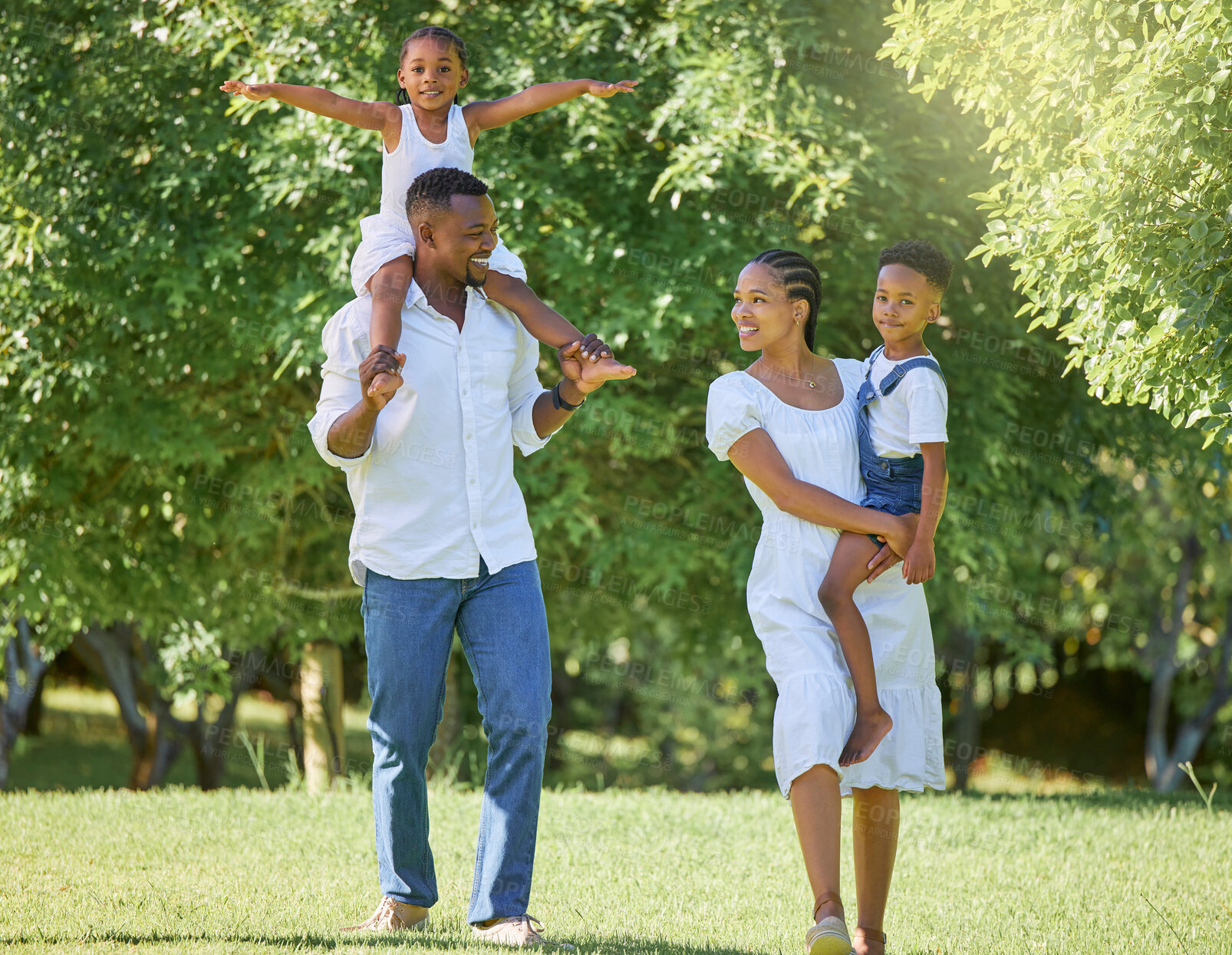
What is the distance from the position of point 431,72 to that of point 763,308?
4.90 ft

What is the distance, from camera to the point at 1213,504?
1028cm

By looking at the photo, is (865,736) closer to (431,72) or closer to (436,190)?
(436,190)

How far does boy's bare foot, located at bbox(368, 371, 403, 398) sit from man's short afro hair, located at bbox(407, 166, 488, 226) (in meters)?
0.65

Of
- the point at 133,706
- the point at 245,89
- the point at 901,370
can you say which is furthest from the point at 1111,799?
the point at 133,706

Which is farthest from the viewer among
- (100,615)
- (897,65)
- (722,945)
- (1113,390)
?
(100,615)

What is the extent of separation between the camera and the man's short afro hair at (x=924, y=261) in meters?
3.79

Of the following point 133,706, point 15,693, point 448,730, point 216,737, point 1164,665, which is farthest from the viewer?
point 1164,665

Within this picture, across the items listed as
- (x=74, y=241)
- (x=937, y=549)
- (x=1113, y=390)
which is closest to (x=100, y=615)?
(x=74, y=241)

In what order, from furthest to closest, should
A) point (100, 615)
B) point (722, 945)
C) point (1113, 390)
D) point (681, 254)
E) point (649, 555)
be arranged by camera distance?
1. point (100, 615)
2. point (649, 555)
3. point (681, 254)
4. point (1113, 390)
5. point (722, 945)

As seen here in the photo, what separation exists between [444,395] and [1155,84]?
2.27 m

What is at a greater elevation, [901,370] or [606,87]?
[606,87]

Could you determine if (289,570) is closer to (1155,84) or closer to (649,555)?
(649,555)

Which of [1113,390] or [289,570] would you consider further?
[289,570]

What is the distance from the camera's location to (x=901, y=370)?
3.74 meters
